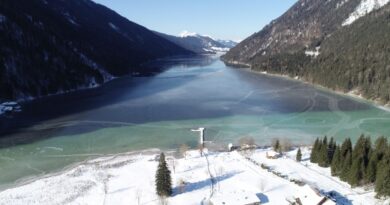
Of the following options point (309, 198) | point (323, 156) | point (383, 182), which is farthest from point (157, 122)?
point (383, 182)

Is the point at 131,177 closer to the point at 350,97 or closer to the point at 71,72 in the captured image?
the point at 350,97

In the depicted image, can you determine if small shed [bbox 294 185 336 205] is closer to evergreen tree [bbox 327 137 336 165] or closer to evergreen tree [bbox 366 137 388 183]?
evergreen tree [bbox 366 137 388 183]

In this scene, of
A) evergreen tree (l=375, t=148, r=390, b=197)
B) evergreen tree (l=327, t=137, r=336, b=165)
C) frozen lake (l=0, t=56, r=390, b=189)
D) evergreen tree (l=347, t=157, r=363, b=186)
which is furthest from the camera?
frozen lake (l=0, t=56, r=390, b=189)

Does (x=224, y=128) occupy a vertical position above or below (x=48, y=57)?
below

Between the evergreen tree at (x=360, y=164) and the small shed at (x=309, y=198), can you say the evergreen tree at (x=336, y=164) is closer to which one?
the evergreen tree at (x=360, y=164)

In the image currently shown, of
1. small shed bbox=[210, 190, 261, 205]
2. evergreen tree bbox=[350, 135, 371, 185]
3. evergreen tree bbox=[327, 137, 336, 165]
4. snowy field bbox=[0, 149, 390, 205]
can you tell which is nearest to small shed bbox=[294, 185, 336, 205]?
snowy field bbox=[0, 149, 390, 205]

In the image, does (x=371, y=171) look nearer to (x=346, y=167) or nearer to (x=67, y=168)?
(x=346, y=167)

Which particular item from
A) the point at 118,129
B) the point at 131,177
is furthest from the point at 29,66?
the point at 131,177
